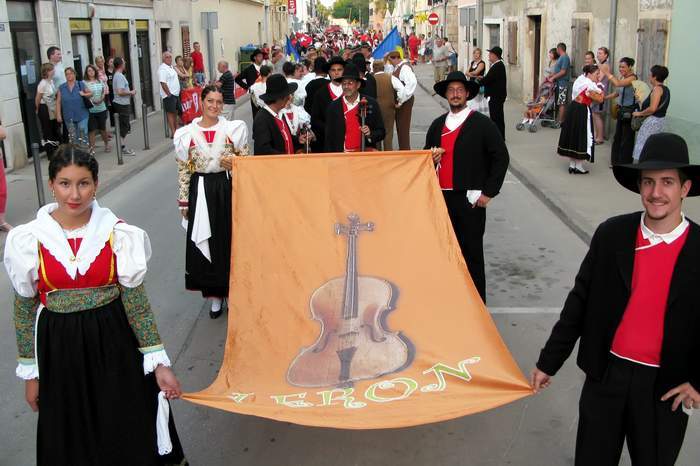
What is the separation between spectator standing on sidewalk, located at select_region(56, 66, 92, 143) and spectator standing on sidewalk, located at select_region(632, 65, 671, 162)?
31.7 ft

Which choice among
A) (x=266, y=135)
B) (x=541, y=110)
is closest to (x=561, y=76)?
(x=541, y=110)

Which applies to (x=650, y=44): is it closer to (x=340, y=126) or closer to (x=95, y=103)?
(x=340, y=126)

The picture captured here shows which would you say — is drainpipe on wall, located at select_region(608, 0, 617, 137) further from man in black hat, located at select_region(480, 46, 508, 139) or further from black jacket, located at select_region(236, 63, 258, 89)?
black jacket, located at select_region(236, 63, 258, 89)

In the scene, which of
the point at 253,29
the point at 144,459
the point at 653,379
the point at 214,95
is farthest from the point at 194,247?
the point at 253,29

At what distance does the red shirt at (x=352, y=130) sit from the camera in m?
8.30

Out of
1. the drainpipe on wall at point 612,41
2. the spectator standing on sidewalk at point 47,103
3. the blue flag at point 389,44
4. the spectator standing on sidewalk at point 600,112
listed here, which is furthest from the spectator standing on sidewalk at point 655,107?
the spectator standing on sidewalk at point 47,103

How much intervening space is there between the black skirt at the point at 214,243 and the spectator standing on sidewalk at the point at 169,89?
11809 mm

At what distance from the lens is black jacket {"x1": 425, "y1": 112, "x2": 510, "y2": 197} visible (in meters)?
6.37

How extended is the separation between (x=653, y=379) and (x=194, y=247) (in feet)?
14.1

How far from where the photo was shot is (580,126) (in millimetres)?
12891

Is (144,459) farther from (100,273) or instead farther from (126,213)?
(126,213)

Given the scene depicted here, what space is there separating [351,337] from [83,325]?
1771mm

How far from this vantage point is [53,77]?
14750mm

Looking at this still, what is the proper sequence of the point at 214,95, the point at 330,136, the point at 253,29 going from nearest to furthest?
the point at 214,95, the point at 330,136, the point at 253,29
